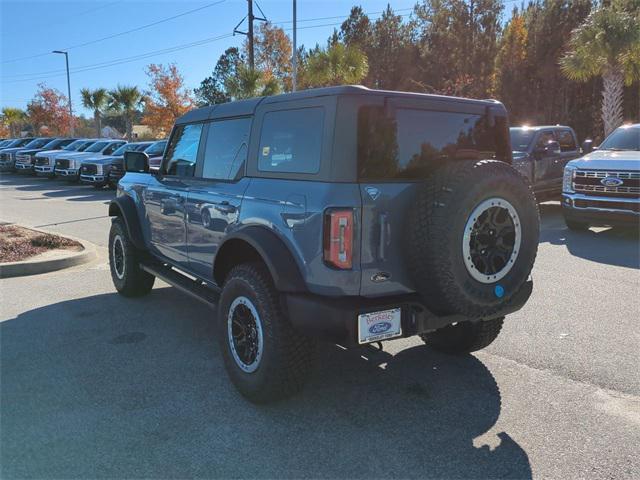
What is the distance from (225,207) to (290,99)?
0.93m

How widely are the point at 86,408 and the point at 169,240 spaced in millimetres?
1865

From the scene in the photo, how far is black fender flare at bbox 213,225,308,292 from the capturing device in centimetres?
316

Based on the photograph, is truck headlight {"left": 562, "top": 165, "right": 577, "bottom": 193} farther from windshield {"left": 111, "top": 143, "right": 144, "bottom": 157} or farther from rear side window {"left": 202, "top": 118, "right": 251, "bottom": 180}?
windshield {"left": 111, "top": 143, "right": 144, "bottom": 157}

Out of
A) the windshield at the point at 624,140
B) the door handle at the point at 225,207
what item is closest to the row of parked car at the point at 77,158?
the windshield at the point at 624,140

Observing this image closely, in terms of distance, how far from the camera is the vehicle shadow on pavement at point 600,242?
763 centimetres

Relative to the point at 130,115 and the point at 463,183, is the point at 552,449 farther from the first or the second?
the point at 130,115

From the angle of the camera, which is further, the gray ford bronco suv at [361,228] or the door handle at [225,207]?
the door handle at [225,207]

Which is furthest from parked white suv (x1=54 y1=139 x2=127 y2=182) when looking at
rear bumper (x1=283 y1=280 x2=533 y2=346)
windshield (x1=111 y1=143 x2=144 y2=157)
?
rear bumper (x1=283 y1=280 x2=533 y2=346)

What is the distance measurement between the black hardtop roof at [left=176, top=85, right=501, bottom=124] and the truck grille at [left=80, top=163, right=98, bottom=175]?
49.3ft

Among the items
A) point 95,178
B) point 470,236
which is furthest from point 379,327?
point 95,178

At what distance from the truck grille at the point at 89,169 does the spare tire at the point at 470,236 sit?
698 inches

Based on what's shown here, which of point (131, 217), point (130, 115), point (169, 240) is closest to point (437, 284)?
point (169, 240)

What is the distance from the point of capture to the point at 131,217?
5.65m

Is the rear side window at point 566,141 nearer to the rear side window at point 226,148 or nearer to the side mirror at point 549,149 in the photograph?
the side mirror at point 549,149
